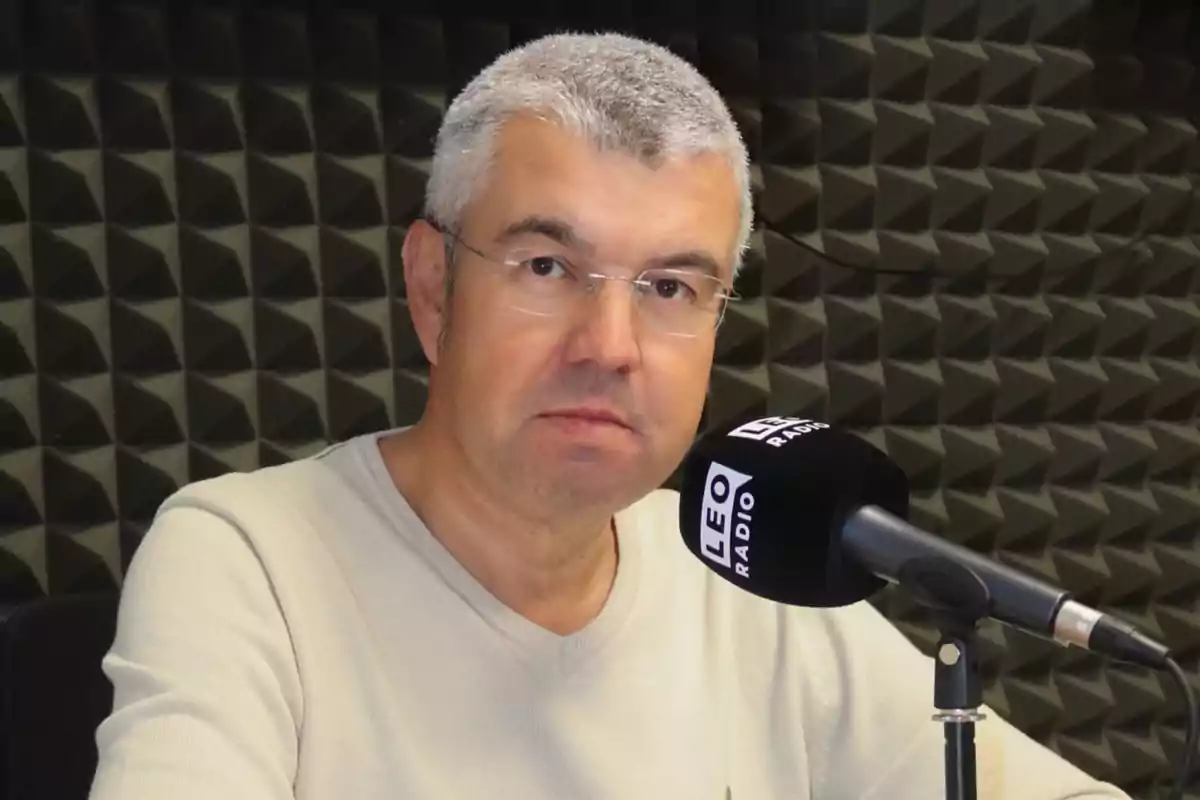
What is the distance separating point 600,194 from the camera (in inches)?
41.5

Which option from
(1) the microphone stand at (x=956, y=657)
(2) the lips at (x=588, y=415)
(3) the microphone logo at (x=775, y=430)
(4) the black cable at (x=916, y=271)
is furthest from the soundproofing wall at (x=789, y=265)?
(1) the microphone stand at (x=956, y=657)

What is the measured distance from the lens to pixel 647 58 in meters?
1.13

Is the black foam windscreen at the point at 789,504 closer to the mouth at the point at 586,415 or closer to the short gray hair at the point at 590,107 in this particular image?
the mouth at the point at 586,415

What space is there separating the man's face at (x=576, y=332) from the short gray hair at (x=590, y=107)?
2cm

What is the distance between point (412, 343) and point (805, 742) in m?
0.73

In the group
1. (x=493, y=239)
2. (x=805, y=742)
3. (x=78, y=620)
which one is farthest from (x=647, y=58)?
(x=78, y=620)

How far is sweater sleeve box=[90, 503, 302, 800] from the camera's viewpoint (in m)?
0.88


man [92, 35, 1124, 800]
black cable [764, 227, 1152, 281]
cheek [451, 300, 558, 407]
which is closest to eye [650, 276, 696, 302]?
man [92, 35, 1124, 800]

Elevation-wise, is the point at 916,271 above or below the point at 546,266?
below

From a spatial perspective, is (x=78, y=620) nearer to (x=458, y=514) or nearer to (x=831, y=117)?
(x=458, y=514)

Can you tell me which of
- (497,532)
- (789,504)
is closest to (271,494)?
(497,532)

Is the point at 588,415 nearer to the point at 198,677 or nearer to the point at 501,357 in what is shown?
the point at 501,357

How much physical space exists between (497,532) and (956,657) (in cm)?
56

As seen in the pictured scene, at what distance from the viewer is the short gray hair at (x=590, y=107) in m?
1.08
